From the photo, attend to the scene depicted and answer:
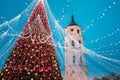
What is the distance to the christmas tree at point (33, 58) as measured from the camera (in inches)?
274

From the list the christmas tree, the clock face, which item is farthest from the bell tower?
the christmas tree

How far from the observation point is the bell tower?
27984 millimetres

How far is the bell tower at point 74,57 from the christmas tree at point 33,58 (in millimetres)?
19057

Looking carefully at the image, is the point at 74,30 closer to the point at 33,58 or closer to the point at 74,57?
the point at 74,57

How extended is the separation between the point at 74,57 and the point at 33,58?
23.0 meters

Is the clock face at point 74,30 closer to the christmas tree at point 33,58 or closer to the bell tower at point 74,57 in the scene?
the bell tower at point 74,57

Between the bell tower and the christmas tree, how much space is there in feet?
62.5

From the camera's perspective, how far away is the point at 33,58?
7082 mm

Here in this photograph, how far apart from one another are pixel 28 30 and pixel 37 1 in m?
1.52

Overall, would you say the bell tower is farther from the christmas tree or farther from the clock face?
the christmas tree

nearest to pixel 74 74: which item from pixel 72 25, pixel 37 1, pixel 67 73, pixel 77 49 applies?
pixel 67 73

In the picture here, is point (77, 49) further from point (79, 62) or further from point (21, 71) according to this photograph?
point (21, 71)

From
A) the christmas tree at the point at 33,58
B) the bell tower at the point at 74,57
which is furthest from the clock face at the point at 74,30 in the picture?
the christmas tree at the point at 33,58

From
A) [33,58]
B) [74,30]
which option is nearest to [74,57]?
[74,30]
